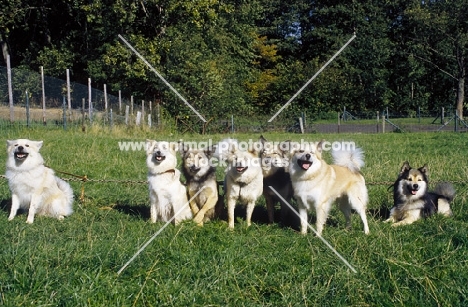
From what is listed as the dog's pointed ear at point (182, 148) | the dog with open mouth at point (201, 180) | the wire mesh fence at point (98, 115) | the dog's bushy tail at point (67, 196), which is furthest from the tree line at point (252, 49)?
Result: the dog with open mouth at point (201, 180)

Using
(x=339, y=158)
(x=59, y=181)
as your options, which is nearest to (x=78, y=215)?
(x=59, y=181)

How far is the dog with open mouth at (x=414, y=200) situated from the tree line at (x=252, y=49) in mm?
Answer: 18512

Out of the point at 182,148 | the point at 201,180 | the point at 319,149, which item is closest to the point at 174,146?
the point at 182,148

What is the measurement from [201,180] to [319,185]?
1603 mm

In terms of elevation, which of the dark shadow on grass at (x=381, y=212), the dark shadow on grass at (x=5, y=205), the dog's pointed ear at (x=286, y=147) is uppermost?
the dog's pointed ear at (x=286, y=147)

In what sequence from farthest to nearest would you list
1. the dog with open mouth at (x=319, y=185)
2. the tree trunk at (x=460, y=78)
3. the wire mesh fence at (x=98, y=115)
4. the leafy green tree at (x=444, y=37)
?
the tree trunk at (x=460, y=78) → the leafy green tree at (x=444, y=37) → the wire mesh fence at (x=98, y=115) → the dog with open mouth at (x=319, y=185)

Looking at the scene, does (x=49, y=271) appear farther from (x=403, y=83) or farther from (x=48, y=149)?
(x=403, y=83)

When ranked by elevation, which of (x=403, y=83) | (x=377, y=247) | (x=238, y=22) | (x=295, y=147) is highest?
(x=238, y=22)

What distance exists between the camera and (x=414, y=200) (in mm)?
6527

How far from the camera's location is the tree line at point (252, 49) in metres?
27.8

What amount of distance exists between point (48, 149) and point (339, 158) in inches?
326

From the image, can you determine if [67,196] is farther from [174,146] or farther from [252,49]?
[252,49]

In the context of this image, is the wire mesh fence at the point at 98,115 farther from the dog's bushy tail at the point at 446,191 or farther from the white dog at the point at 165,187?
the dog's bushy tail at the point at 446,191

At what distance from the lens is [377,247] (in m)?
4.85
